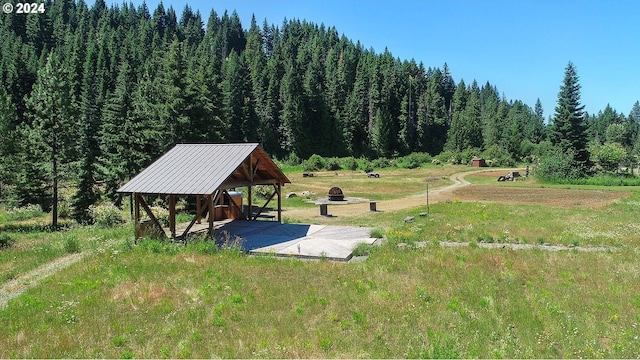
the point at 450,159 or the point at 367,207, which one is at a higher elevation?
the point at 450,159

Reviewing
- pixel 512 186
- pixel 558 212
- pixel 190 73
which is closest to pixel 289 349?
pixel 558 212

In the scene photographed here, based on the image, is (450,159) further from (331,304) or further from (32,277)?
(32,277)

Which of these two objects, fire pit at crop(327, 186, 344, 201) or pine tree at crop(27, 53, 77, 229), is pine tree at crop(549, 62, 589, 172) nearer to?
fire pit at crop(327, 186, 344, 201)

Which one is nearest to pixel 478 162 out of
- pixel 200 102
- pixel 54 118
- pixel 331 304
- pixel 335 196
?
pixel 335 196

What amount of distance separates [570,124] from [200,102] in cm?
5176

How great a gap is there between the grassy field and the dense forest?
53.2 feet

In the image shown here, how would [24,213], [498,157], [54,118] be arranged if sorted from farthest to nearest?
[498,157] < [24,213] < [54,118]

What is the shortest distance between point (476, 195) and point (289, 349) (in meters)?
36.2

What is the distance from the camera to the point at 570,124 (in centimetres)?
6091

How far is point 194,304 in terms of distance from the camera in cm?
1087

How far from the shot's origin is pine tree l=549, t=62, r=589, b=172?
6062 cm

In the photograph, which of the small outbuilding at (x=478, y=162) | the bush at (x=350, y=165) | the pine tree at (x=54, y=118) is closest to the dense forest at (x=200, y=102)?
the pine tree at (x=54, y=118)

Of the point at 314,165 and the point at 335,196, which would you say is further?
the point at 314,165

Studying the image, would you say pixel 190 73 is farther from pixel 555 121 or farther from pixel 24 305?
pixel 555 121
